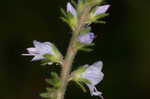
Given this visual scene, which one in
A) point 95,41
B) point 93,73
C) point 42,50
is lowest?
Result: point 95,41

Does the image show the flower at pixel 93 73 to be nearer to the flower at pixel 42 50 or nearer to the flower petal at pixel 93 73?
the flower petal at pixel 93 73

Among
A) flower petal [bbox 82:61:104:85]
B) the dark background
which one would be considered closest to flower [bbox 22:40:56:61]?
flower petal [bbox 82:61:104:85]

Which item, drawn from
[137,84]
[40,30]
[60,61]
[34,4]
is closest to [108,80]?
[137,84]

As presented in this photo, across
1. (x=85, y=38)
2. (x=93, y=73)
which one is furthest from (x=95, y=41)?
(x=85, y=38)

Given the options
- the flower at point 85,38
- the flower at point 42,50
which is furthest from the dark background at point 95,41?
the flower at point 85,38

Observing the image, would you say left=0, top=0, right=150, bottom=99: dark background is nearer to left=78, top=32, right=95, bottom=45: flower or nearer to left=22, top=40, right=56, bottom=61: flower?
left=22, top=40, right=56, bottom=61: flower

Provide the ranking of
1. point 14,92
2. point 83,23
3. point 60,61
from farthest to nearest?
1. point 14,92
2. point 60,61
3. point 83,23

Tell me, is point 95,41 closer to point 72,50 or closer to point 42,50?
point 42,50

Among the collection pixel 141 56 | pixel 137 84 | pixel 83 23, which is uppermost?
pixel 83 23

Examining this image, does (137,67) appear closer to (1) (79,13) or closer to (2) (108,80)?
(2) (108,80)
